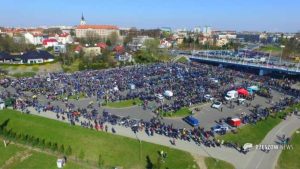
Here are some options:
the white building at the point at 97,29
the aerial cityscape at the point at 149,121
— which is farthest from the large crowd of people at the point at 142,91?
the white building at the point at 97,29

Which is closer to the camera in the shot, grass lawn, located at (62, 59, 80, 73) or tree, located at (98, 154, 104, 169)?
tree, located at (98, 154, 104, 169)

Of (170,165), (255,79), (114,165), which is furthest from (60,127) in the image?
(255,79)

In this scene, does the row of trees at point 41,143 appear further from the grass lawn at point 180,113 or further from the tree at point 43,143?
the grass lawn at point 180,113

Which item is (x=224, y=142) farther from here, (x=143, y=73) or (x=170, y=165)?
(x=143, y=73)

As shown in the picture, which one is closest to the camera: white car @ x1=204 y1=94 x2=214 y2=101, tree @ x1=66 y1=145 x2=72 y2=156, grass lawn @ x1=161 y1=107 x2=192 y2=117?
tree @ x1=66 y1=145 x2=72 y2=156

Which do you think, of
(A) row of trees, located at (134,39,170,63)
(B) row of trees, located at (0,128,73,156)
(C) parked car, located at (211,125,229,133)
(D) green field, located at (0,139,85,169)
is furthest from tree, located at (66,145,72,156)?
(A) row of trees, located at (134,39,170,63)

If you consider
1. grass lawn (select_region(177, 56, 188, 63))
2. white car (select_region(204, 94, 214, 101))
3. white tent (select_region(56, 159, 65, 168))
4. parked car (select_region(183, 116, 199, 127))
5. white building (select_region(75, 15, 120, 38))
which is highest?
white building (select_region(75, 15, 120, 38))

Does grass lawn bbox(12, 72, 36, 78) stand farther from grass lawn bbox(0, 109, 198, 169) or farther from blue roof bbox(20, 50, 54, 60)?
grass lawn bbox(0, 109, 198, 169)
